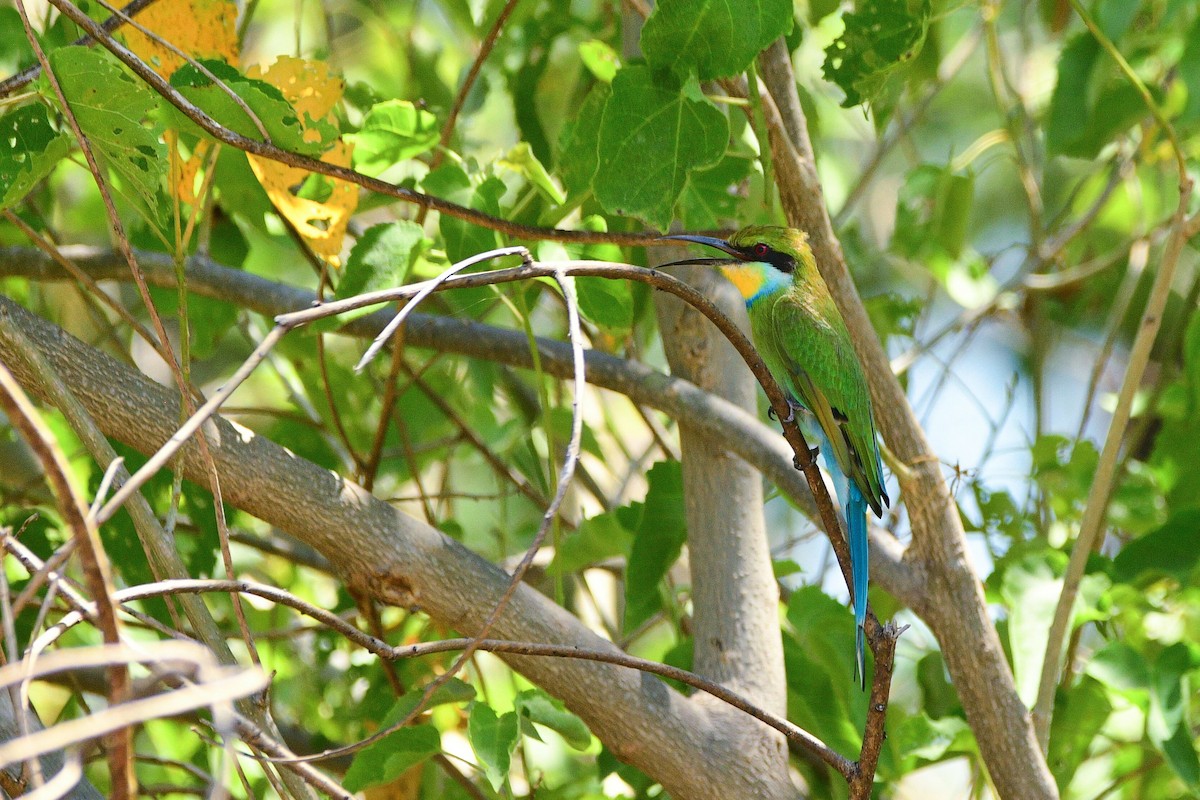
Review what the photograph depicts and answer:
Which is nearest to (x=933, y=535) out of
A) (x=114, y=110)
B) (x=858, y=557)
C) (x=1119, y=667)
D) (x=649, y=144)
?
(x=858, y=557)

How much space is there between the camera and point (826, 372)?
6.88 ft

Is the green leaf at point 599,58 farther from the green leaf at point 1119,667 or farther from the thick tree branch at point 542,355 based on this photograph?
the green leaf at point 1119,667

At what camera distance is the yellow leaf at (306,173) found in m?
1.83

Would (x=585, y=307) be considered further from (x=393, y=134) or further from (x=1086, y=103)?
(x=1086, y=103)

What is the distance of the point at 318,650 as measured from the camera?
2.79m

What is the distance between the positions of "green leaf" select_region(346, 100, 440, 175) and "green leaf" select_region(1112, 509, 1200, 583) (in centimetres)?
146

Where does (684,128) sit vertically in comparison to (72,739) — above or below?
above

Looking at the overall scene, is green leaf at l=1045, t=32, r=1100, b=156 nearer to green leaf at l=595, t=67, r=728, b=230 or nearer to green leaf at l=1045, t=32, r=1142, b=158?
green leaf at l=1045, t=32, r=1142, b=158

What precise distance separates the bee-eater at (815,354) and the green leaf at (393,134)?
461 mm

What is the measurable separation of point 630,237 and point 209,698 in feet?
3.52

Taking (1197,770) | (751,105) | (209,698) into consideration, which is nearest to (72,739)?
(209,698)

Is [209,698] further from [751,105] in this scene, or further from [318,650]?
[318,650]

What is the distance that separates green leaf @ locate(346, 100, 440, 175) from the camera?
1.91 m

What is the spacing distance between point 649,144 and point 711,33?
0.18m
